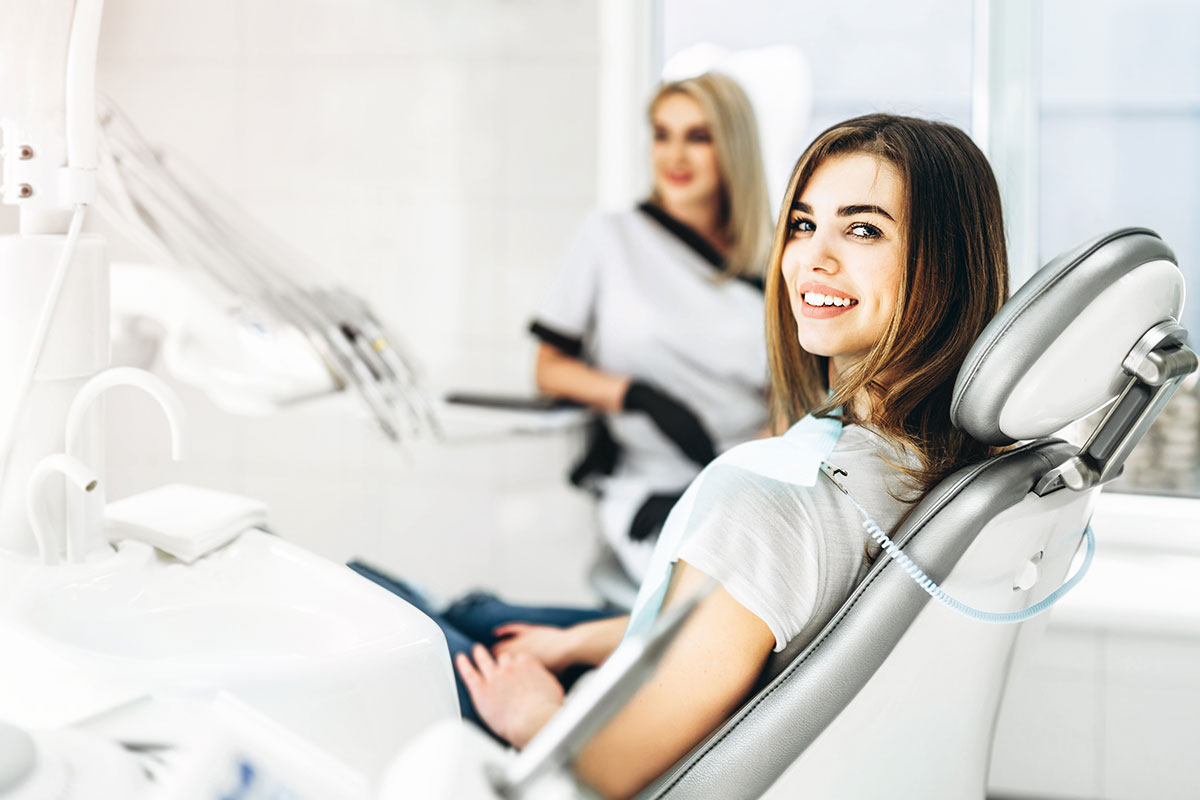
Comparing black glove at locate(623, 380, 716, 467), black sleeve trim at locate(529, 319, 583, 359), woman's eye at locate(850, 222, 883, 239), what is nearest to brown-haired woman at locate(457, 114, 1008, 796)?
woman's eye at locate(850, 222, 883, 239)

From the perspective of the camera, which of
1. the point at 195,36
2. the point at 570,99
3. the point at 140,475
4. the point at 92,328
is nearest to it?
the point at 92,328

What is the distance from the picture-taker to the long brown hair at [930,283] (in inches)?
32.2

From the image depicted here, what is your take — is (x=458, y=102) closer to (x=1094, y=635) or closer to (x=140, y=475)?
(x=140, y=475)

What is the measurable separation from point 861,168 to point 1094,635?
4.38 ft

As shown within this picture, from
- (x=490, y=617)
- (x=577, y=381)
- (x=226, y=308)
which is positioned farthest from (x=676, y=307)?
(x=226, y=308)

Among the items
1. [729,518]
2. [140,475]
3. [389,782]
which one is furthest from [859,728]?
[140,475]

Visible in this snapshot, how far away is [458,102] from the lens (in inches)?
93.8

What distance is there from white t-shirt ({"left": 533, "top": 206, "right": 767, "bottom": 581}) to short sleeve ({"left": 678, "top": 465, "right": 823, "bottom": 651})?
120 cm

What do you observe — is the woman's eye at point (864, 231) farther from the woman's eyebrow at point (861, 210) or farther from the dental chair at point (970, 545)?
the dental chair at point (970, 545)

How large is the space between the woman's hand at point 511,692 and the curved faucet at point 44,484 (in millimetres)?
379

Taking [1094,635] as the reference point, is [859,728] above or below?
above

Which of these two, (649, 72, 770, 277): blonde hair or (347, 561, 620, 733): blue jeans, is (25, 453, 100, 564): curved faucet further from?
(649, 72, 770, 277): blonde hair

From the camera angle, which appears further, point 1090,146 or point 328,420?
point 328,420

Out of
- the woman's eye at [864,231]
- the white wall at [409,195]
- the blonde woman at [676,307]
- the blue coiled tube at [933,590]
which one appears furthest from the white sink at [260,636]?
the white wall at [409,195]
